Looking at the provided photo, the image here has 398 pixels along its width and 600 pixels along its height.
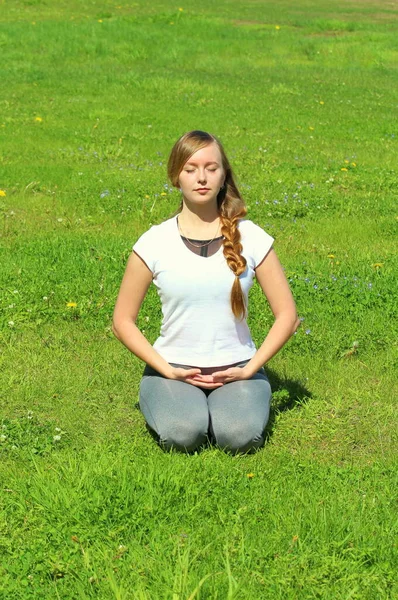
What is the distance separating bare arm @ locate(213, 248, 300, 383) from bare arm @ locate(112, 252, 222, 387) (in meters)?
0.28

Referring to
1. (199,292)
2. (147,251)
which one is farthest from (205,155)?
(199,292)

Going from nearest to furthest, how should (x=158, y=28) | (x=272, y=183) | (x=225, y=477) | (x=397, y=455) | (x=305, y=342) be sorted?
(x=225, y=477) < (x=397, y=455) < (x=305, y=342) < (x=272, y=183) < (x=158, y=28)

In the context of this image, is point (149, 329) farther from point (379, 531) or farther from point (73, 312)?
point (379, 531)

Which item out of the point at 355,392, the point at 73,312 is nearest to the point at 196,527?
the point at 355,392

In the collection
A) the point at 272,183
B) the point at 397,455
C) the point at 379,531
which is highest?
the point at 379,531

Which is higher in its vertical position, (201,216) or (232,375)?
(201,216)

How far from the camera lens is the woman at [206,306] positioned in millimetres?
4270

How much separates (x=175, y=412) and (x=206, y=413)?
152mm

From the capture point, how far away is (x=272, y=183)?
970 cm

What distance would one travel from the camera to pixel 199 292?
433 centimetres

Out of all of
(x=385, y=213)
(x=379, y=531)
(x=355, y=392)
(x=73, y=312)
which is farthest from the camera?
(x=385, y=213)

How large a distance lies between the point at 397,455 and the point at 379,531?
0.88 metres

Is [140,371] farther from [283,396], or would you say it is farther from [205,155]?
[205,155]

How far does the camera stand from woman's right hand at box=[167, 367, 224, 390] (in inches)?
169
